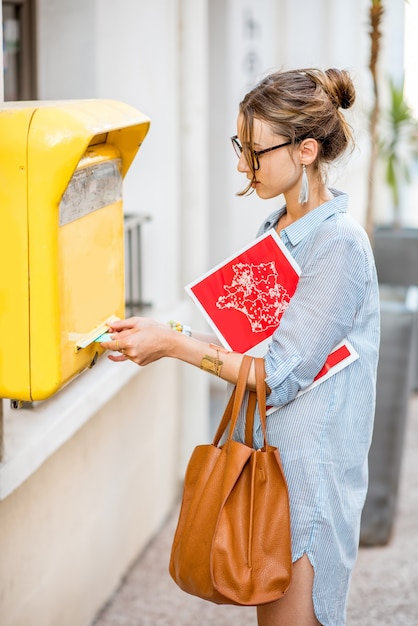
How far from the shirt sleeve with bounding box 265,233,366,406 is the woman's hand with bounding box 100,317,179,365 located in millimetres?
237

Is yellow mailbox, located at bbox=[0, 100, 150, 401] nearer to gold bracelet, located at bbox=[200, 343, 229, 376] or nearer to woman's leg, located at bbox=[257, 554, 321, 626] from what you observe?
gold bracelet, located at bbox=[200, 343, 229, 376]

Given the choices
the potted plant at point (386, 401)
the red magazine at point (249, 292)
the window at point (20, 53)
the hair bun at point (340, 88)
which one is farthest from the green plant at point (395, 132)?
the red magazine at point (249, 292)

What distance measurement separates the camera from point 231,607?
3.87m

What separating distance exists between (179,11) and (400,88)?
5.44 m

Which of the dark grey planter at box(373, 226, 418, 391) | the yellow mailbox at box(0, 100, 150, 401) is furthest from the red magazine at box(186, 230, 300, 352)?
the dark grey planter at box(373, 226, 418, 391)

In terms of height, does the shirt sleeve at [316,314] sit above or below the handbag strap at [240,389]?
above

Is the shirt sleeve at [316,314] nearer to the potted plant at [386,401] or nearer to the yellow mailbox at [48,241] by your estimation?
the yellow mailbox at [48,241]

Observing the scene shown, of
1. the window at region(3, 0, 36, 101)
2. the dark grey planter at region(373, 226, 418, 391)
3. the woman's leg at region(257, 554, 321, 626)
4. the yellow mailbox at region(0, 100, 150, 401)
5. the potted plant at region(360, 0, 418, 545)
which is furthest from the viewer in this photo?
the dark grey planter at region(373, 226, 418, 391)

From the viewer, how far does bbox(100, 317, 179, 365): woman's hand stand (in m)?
2.15

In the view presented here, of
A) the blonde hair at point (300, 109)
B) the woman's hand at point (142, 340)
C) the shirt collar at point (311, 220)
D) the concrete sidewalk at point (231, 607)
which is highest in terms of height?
the blonde hair at point (300, 109)

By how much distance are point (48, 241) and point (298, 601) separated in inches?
39.5

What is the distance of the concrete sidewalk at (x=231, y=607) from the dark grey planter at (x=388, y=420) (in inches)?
5.3

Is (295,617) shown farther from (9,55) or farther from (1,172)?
(9,55)

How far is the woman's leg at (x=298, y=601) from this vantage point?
7.25 feet
